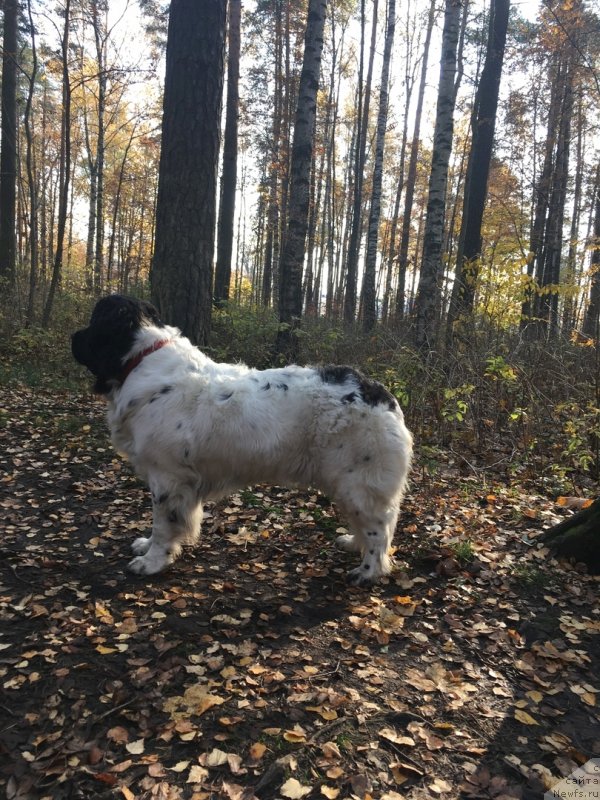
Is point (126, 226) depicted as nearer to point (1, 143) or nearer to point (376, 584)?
point (1, 143)

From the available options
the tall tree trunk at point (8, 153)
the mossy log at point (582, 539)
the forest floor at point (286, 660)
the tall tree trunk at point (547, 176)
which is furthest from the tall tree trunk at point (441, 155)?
the tall tree trunk at point (8, 153)

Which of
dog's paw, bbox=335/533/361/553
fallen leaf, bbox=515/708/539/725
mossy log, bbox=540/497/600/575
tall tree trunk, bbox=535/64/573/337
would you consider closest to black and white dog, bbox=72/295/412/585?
dog's paw, bbox=335/533/361/553

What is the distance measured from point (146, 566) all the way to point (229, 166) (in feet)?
46.0

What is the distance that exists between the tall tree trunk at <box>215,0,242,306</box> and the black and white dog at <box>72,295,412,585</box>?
36.9ft

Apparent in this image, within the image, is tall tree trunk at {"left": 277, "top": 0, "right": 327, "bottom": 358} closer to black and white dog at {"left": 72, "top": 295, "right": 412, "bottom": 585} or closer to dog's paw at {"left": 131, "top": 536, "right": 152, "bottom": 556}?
black and white dog at {"left": 72, "top": 295, "right": 412, "bottom": 585}

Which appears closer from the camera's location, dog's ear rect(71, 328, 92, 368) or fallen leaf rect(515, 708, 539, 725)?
fallen leaf rect(515, 708, 539, 725)

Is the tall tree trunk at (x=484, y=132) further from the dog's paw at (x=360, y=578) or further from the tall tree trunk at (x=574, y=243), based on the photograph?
the dog's paw at (x=360, y=578)

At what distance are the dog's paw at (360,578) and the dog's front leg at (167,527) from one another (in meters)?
1.33

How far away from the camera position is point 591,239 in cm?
1620

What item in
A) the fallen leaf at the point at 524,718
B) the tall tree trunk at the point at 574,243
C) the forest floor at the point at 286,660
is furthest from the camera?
the tall tree trunk at the point at 574,243

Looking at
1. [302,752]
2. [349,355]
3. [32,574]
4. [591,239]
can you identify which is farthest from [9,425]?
Answer: [591,239]

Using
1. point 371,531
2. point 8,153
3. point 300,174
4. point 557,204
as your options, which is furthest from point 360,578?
point 557,204

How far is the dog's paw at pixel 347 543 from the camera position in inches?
178

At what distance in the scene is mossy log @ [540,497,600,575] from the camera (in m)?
4.19
